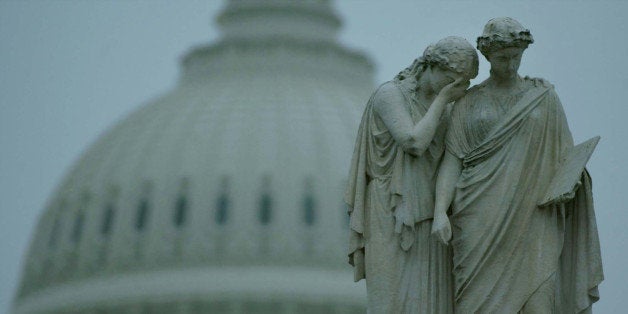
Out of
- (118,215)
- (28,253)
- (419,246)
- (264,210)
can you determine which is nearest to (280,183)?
(264,210)

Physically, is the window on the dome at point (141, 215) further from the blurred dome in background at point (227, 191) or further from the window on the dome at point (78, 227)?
the window on the dome at point (78, 227)

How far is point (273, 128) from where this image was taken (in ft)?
358

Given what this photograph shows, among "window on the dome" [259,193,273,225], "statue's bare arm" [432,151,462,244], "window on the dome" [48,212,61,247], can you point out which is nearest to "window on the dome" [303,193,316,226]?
"window on the dome" [259,193,273,225]

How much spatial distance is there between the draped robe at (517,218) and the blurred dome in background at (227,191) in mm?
87332

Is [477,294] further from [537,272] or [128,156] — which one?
[128,156]

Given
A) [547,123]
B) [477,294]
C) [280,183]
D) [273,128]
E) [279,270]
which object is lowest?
[477,294]

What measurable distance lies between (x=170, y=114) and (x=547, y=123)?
10261 cm

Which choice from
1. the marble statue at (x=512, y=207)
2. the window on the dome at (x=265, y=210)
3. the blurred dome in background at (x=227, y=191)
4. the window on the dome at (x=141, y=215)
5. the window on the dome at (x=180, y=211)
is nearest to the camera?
the marble statue at (x=512, y=207)

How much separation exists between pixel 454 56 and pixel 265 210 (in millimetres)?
89812

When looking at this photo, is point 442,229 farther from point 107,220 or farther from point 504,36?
point 107,220

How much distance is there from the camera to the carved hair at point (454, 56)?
10320mm

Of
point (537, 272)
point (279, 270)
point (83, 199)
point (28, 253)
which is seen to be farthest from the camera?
point (28, 253)

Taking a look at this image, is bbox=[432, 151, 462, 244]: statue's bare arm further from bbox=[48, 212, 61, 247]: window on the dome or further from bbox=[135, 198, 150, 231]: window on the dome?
bbox=[48, 212, 61, 247]: window on the dome

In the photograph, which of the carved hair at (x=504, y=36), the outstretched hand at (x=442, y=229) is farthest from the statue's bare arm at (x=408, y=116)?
the outstretched hand at (x=442, y=229)
